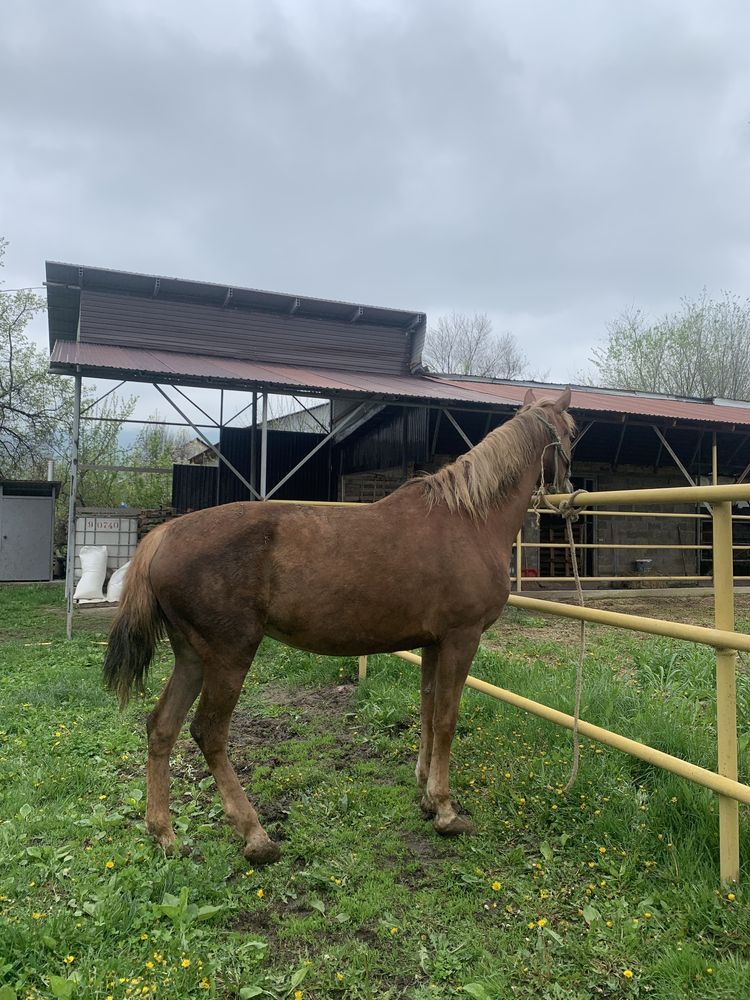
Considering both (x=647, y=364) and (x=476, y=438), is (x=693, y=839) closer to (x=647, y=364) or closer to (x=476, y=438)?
(x=476, y=438)

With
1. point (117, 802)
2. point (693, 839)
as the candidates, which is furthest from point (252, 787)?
point (693, 839)

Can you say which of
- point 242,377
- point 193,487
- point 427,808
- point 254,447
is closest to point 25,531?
point 193,487

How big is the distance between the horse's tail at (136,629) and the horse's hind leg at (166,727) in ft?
0.42

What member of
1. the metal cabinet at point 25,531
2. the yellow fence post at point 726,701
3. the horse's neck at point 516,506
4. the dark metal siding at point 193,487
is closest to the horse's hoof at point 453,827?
the yellow fence post at point 726,701

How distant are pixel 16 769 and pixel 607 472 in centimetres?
1293

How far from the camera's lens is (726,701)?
7.33 feet

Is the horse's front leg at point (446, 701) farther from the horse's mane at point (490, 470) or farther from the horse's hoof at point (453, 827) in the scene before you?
the horse's mane at point (490, 470)

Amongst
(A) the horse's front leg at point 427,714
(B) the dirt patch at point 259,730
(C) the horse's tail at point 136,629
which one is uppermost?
(C) the horse's tail at point 136,629

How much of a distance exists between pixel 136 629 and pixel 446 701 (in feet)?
4.74

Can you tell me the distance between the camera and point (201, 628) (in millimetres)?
2621

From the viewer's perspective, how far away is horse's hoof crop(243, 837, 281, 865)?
8.45ft

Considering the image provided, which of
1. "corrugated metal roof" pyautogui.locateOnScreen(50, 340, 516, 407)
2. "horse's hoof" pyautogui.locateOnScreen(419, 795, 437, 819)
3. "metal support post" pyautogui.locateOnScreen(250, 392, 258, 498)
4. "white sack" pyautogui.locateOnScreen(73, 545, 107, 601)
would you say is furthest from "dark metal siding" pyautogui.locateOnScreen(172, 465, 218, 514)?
"horse's hoof" pyautogui.locateOnScreen(419, 795, 437, 819)

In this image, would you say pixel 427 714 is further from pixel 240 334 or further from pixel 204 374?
pixel 240 334

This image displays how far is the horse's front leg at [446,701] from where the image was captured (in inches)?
110
